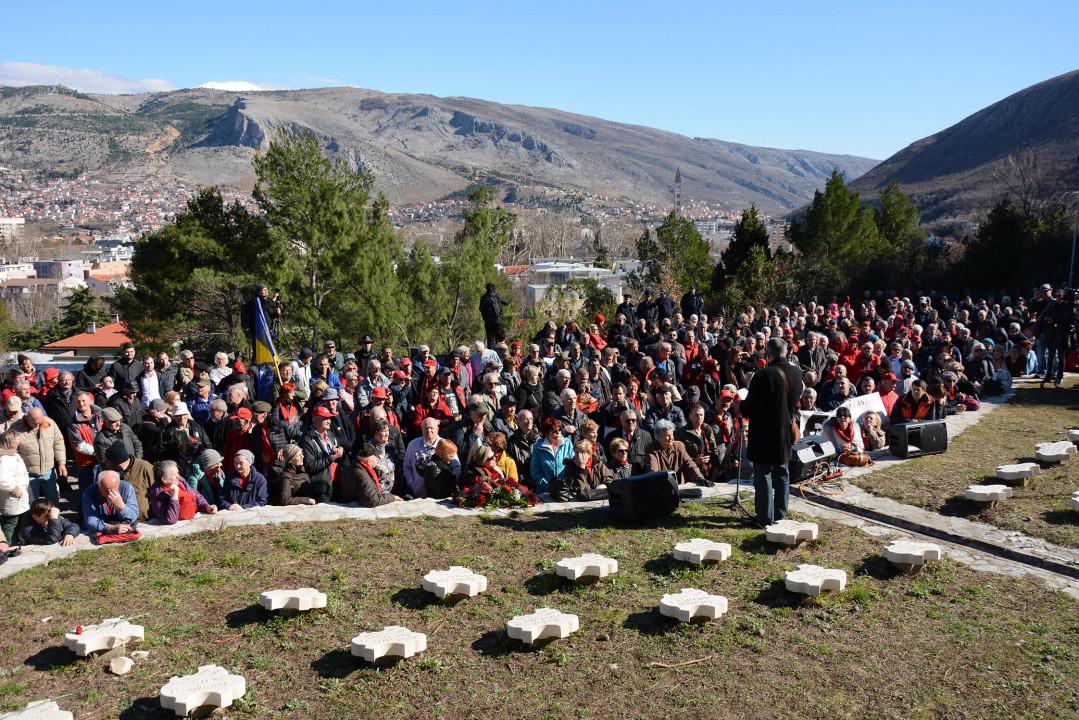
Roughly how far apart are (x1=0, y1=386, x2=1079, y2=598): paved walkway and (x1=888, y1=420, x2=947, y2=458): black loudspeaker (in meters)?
0.93

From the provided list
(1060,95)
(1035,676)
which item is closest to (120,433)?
(1035,676)

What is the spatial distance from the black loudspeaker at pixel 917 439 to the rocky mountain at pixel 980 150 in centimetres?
8796

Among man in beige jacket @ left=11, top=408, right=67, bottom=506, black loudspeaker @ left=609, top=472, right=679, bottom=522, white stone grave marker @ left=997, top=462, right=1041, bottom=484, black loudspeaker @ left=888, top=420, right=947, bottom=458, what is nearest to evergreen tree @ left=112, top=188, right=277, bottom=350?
man in beige jacket @ left=11, top=408, right=67, bottom=506

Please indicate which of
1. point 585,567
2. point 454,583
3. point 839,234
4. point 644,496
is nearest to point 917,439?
Answer: point 644,496

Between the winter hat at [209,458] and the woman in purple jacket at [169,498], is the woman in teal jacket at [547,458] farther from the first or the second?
the woman in purple jacket at [169,498]

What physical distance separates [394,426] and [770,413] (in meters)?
3.93

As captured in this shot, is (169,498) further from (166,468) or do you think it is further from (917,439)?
(917,439)

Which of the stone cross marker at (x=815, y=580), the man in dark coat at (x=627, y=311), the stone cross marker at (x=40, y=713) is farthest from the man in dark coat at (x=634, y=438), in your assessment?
the man in dark coat at (x=627, y=311)

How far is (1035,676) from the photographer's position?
16.0 ft

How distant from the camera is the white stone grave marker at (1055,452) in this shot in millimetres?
9060

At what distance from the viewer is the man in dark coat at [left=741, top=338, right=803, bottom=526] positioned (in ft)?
22.9

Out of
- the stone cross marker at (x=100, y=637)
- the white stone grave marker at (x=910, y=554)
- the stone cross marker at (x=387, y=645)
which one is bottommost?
the stone cross marker at (x=100, y=637)

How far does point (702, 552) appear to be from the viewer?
650 cm

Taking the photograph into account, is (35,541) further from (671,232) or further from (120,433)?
(671,232)
